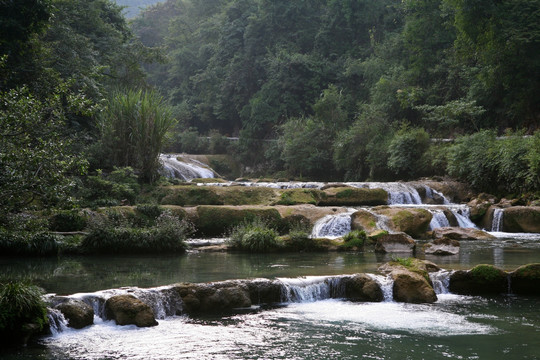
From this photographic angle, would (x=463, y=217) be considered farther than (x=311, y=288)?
Yes

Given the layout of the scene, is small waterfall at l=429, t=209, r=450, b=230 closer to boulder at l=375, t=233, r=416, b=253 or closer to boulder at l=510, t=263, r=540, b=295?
boulder at l=375, t=233, r=416, b=253

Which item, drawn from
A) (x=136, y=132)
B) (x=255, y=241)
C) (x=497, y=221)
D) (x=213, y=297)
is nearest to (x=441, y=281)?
(x=213, y=297)

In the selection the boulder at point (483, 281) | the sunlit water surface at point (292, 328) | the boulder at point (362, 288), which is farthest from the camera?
the boulder at point (483, 281)

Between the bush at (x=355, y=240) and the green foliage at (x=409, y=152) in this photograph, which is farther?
the green foliage at (x=409, y=152)

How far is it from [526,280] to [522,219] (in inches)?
353

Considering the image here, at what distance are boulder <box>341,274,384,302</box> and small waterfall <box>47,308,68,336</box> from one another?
5060 millimetres

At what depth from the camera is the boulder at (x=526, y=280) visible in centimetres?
1041

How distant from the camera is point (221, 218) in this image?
17.1 meters

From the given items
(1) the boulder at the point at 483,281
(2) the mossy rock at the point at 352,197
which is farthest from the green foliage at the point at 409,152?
(1) the boulder at the point at 483,281

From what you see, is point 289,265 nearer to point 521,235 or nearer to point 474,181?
point 521,235

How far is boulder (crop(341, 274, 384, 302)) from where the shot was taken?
10.1 meters

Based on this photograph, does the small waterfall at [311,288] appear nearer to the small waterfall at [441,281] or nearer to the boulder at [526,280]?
the small waterfall at [441,281]

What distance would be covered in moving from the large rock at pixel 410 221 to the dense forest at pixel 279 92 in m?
6.09

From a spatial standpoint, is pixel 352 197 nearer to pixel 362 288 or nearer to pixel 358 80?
pixel 362 288
